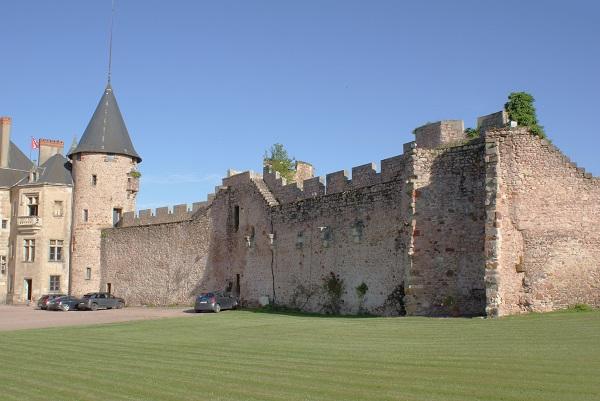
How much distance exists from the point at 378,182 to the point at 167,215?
18.3 meters

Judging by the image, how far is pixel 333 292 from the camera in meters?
25.7

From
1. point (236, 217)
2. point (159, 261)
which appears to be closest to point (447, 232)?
point (236, 217)

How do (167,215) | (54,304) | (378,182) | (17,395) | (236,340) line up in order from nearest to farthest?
(17,395)
(236,340)
(378,182)
(54,304)
(167,215)

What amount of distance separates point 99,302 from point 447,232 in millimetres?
22371

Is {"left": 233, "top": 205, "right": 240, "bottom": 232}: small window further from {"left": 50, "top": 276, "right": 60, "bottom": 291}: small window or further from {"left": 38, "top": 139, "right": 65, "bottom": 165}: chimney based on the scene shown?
{"left": 38, "top": 139, "right": 65, "bottom": 165}: chimney

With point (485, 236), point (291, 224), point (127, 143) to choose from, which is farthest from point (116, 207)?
point (485, 236)

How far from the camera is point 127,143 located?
43531 millimetres

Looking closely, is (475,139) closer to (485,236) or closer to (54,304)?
(485,236)

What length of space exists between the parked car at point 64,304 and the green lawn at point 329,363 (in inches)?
725

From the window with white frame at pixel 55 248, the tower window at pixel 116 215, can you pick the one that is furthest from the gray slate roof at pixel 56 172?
the window with white frame at pixel 55 248

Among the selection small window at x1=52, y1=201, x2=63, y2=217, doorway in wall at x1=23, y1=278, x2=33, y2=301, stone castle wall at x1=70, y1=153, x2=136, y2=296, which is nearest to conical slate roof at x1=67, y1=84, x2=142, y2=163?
stone castle wall at x1=70, y1=153, x2=136, y2=296

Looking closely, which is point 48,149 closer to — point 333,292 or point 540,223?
point 333,292

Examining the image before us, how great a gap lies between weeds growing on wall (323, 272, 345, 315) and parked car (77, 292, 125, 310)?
15135mm

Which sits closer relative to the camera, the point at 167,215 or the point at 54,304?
the point at 54,304
